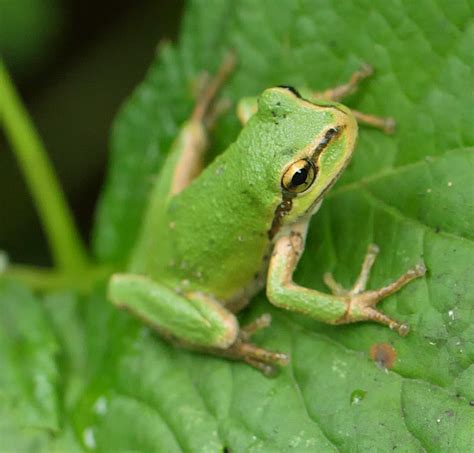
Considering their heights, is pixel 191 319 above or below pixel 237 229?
below

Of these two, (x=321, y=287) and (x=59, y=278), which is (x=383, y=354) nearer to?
(x=321, y=287)

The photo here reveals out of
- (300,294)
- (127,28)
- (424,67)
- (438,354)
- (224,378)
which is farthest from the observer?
(127,28)

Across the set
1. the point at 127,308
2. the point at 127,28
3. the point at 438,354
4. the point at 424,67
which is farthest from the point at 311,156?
the point at 127,28

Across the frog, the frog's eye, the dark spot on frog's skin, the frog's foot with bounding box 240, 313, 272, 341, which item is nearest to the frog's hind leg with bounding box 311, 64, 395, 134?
the frog

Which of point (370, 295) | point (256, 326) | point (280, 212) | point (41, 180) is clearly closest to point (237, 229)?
point (280, 212)

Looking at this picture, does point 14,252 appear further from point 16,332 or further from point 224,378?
point 224,378

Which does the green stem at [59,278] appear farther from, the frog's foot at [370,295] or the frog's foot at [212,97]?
the frog's foot at [370,295]

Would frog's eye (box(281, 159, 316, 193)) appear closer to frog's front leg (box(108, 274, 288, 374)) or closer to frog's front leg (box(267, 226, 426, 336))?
frog's front leg (box(267, 226, 426, 336))
